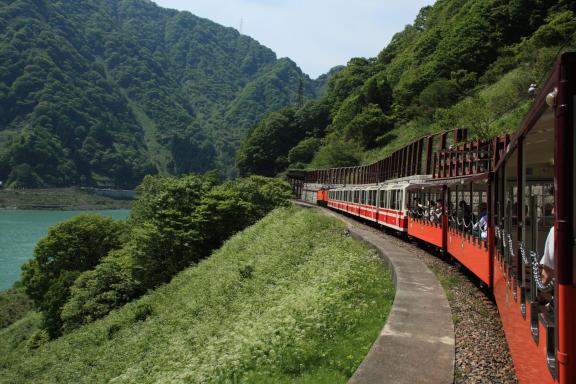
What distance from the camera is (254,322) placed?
32.7 ft

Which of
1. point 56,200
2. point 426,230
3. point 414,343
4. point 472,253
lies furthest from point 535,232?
point 56,200

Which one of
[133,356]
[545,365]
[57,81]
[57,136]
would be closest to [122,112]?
[57,81]

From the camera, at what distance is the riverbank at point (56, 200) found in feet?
369

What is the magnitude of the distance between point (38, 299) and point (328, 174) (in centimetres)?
3324

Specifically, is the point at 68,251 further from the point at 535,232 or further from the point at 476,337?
the point at 535,232

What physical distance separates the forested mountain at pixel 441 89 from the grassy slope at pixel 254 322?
1856 centimetres

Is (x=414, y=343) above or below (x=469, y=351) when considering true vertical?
above

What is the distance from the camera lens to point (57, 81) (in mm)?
172500

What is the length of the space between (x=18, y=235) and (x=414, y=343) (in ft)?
269

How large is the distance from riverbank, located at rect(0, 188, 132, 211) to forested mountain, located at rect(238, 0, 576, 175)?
148 ft

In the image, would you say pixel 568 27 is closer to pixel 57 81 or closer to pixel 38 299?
pixel 38 299

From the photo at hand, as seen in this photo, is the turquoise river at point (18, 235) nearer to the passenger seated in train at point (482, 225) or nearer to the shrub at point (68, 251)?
the shrub at point (68, 251)

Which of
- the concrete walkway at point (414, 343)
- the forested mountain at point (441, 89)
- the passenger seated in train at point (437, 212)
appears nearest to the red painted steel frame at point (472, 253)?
the concrete walkway at point (414, 343)

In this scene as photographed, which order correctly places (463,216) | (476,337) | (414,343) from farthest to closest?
1. (463,216)
2. (476,337)
3. (414,343)
